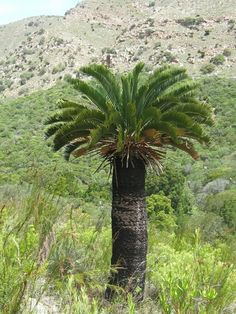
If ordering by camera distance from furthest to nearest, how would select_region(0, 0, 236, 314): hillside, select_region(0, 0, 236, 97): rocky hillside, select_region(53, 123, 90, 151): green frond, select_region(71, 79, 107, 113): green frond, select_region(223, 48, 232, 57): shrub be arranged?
select_region(0, 0, 236, 97): rocky hillside, select_region(223, 48, 232, 57): shrub, select_region(71, 79, 107, 113): green frond, select_region(53, 123, 90, 151): green frond, select_region(0, 0, 236, 314): hillside

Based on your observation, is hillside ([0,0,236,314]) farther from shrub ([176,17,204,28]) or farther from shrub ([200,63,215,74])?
shrub ([176,17,204,28])

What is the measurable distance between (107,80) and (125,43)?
78.8 metres

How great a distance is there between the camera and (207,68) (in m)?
70.2

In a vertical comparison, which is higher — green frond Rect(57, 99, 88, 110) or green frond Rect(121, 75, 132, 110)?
green frond Rect(121, 75, 132, 110)

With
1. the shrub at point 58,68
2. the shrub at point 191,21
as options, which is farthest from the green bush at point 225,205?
the shrub at point 191,21

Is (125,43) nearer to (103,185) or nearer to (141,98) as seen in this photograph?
(103,185)

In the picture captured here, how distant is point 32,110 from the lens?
60844 mm

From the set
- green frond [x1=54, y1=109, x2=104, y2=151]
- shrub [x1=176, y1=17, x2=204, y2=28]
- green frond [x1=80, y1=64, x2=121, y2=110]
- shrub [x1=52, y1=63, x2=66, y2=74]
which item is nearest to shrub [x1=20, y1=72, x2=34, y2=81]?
shrub [x1=52, y1=63, x2=66, y2=74]

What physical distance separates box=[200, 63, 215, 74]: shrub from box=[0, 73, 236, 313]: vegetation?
639 centimetres

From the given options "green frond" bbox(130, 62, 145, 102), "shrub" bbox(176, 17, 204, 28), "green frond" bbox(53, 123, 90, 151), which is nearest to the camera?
"green frond" bbox(53, 123, 90, 151)

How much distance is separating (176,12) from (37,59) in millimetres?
28658

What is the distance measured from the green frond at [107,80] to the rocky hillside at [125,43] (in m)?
58.8

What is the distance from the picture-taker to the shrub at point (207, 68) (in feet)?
229

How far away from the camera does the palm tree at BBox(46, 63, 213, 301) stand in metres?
10.1
